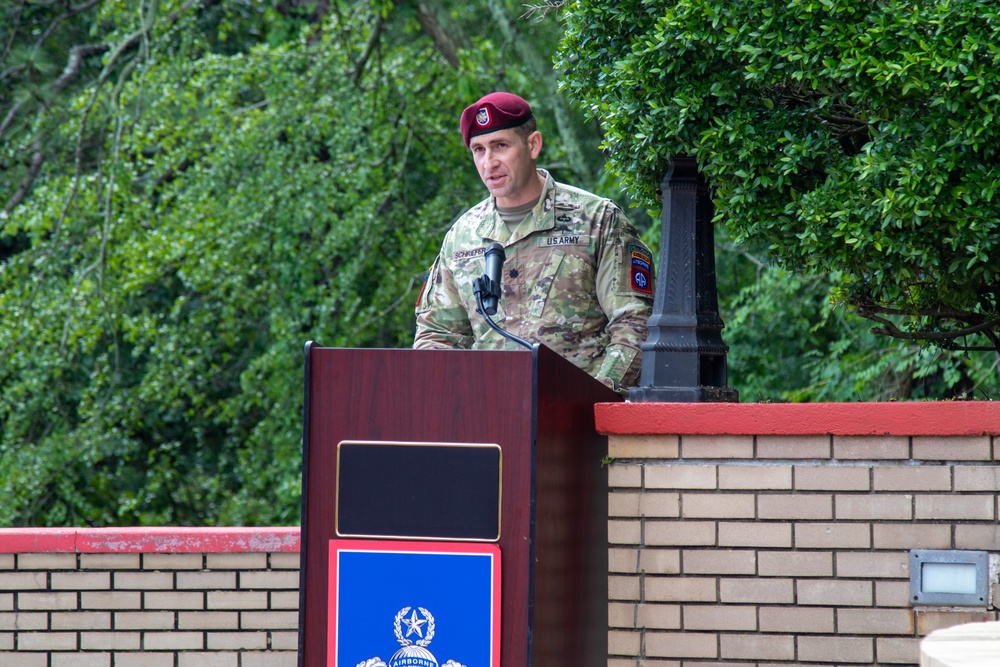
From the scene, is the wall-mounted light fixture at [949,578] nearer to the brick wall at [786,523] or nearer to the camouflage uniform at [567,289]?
the brick wall at [786,523]

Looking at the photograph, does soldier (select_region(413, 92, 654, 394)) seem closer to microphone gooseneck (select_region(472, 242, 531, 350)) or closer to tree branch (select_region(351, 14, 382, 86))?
microphone gooseneck (select_region(472, 242, 531, 350))

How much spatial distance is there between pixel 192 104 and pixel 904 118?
6577 mm

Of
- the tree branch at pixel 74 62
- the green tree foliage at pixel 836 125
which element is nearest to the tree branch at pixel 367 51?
the tree branch at pixel 74 62

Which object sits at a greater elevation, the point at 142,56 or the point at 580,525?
the point at 142,56

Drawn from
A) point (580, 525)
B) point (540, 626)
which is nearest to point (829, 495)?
point (580, 525)

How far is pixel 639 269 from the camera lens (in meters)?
3.67

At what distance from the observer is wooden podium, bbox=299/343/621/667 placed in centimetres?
248

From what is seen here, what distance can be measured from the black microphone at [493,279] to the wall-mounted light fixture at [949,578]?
1.32 m

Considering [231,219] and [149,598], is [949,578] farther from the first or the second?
[231,219]

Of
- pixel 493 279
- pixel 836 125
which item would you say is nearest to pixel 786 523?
pixel 493 279

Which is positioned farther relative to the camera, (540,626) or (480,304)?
(480,304)

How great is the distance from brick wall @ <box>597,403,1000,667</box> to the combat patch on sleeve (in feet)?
1.87

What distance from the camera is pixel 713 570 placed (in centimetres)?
316

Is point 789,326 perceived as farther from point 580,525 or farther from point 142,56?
point 580,525
